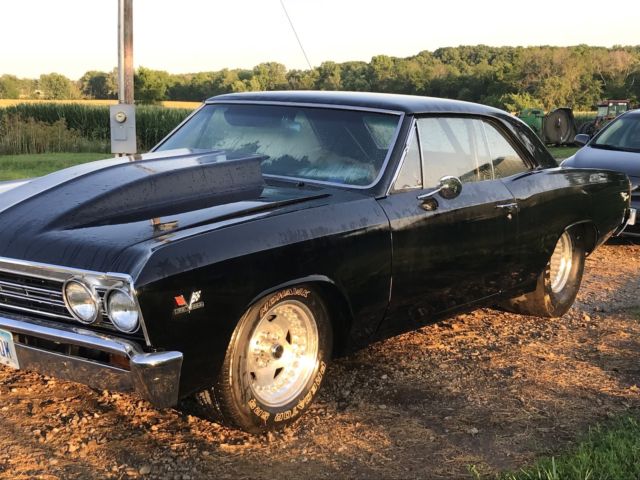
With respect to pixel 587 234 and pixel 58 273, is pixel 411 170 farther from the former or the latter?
pixel 587 234

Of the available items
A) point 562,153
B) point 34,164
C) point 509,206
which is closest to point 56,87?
point 34,164

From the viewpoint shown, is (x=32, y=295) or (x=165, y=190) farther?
(x=165, y=190)

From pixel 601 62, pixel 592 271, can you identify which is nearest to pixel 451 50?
pixel 601 62

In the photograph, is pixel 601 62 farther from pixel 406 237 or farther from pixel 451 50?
pixel 406 237

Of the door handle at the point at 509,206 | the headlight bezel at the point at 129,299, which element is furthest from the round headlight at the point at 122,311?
the door handle at the point at 509,206

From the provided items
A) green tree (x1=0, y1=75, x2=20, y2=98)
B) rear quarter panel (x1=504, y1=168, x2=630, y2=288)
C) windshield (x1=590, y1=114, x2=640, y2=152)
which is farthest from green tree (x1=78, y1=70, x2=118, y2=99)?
rear quarter panel (x1=504, y1=168, x2=630, y2=288)

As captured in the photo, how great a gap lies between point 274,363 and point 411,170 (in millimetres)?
1407

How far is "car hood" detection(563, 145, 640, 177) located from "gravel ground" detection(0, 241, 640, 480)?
13.2 ft

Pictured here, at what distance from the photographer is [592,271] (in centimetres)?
731

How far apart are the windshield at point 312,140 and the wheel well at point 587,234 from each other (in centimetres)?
224

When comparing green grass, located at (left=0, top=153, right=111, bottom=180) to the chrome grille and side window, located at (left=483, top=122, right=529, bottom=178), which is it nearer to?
side window, located at (left=483, top=122, right=529, bottom=178)

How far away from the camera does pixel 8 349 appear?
3111 millimetres

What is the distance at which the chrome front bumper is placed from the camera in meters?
2.76

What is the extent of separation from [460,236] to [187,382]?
199 centimetres
